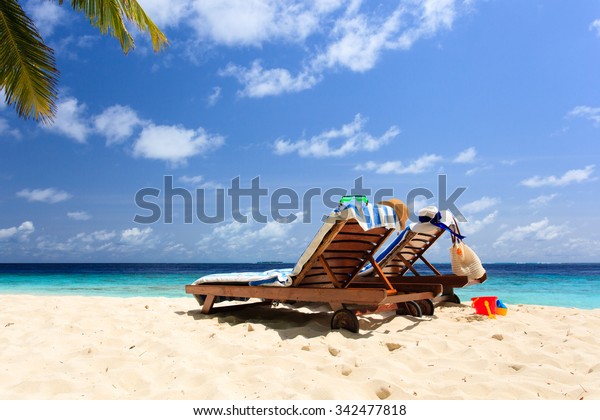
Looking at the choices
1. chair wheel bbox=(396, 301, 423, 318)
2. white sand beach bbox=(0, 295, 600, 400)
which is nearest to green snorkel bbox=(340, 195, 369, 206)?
white sand beach bbox=(0, 295, 600, 400)

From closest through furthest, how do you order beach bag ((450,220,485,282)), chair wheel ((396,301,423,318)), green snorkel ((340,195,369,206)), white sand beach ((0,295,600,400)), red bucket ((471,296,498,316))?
1. white sand beach ((0,295,600,400))
2. green snorkel ((340,195,369,206))
3. chair wheel ((396,301,423,318))
4. red bucket ((471,296,498,316))
5. beach bag ((450,220,485,282))

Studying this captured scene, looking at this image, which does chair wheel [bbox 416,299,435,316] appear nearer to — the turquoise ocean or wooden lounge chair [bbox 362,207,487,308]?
wooden lounge chair [bbox 362,207,487,308]

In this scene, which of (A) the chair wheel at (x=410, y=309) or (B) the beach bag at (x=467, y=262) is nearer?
(A) the chair wheel at (x=410, y=309)

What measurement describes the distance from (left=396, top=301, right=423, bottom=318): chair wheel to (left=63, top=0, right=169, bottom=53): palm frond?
5.91 meters

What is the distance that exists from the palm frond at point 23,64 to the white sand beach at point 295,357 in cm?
363

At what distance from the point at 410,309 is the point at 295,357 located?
8.00ft

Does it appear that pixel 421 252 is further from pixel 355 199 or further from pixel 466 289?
pixel 466 289

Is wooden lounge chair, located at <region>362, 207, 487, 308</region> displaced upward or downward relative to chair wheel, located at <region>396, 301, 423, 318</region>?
upward

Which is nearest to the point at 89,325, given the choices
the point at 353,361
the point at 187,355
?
the point at 187,355

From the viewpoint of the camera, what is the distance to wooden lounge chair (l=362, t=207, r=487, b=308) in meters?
5.33

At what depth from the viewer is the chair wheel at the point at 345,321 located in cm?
437

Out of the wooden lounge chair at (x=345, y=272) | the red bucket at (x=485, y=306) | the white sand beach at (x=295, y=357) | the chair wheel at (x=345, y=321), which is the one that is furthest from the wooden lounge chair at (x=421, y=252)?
the chair wheel at (x=345, y=321)

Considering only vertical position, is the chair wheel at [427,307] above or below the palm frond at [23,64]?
below

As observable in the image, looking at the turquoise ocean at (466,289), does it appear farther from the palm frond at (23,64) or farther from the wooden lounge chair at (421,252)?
the palm frond at (23,64)
